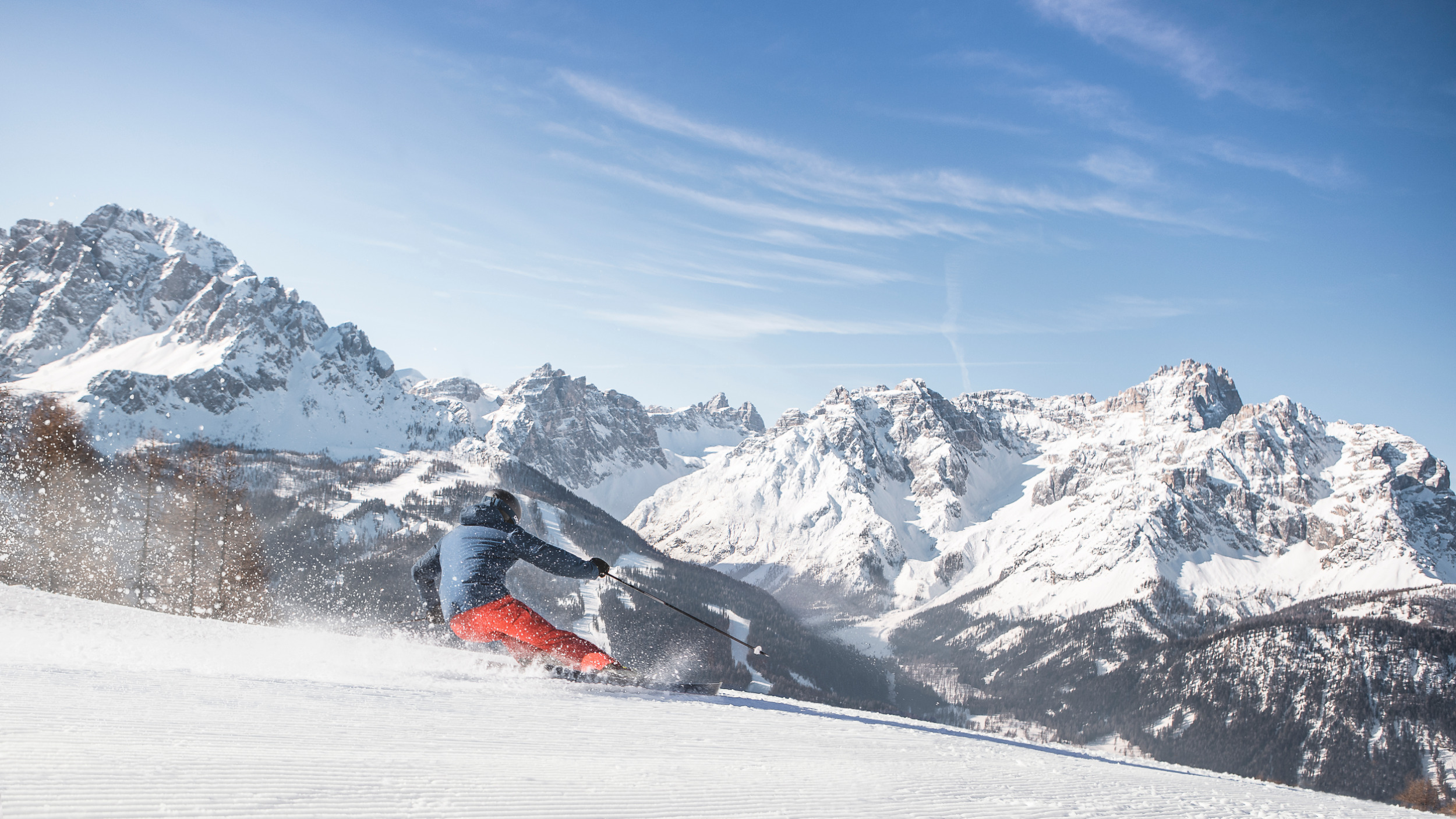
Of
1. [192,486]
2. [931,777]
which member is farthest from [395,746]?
[192,486]

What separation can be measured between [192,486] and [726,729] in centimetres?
3244

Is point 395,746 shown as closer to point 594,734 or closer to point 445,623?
point 594,734

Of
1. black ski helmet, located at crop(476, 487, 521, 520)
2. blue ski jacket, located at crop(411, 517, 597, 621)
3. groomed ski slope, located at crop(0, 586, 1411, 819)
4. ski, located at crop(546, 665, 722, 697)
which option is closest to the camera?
groomed ski slope, located at crop(0, 586, 1411, 819)

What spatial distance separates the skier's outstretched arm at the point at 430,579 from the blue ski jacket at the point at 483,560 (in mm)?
388

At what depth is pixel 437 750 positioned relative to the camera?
6398 millimetres

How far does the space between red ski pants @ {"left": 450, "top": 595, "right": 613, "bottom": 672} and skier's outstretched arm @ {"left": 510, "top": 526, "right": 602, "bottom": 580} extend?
689 mm

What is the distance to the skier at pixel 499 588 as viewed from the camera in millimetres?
10852

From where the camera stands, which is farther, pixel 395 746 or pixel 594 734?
pixel 594 734

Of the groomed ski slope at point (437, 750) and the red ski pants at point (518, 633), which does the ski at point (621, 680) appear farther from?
the groomed ski slope at point (437, 750)

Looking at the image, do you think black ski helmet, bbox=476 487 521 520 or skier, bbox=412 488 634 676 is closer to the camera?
skier, bbox=412 488 634 676

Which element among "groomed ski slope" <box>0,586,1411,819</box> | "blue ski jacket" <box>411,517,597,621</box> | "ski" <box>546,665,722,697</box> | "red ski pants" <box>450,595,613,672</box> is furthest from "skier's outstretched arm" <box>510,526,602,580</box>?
"groomed ski slope" <box>0,586,1411,819</box>

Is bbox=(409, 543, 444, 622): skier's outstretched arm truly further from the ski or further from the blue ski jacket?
the ski

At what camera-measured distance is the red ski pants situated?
1086cm

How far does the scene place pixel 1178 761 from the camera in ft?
526
